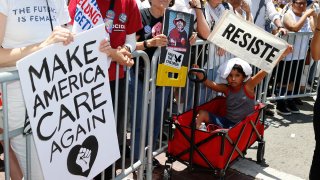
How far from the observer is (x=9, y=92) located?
7.29 ft

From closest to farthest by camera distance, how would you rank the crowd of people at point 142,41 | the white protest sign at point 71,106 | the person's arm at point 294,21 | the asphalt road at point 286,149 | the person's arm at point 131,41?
the white protest sign at point 71,106
the crowd of people at point 142,41
the person's arm at point 131,41
the asphalt road at point 286,149
the person's arm at point 294,21

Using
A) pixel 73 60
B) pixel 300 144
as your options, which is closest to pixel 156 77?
pixel 73 60

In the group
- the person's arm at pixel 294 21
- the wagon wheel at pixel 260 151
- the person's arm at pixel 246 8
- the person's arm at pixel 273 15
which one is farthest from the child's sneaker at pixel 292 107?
the wagon wheel at pixel 260 151

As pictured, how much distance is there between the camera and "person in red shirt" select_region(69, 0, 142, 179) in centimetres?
287

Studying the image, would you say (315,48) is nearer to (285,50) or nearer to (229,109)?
(285,50)

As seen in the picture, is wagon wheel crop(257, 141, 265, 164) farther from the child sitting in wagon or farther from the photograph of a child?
the photograph of a child

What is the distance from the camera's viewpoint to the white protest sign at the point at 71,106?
79.8 inches

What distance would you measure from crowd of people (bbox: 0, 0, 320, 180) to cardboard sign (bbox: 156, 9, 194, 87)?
0.15ft

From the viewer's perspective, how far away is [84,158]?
2488mm

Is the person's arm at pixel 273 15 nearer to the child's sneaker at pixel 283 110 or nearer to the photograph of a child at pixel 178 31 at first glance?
the child's sneaker at pixel 283 110

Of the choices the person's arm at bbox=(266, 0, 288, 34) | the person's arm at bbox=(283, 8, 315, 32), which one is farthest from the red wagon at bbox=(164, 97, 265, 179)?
the person's arm at bbox=(283, 8, 315, 32)

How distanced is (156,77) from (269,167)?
1.68 m

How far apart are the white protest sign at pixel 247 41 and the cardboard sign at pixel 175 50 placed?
32 cm

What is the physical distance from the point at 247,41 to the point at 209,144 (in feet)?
3.53
